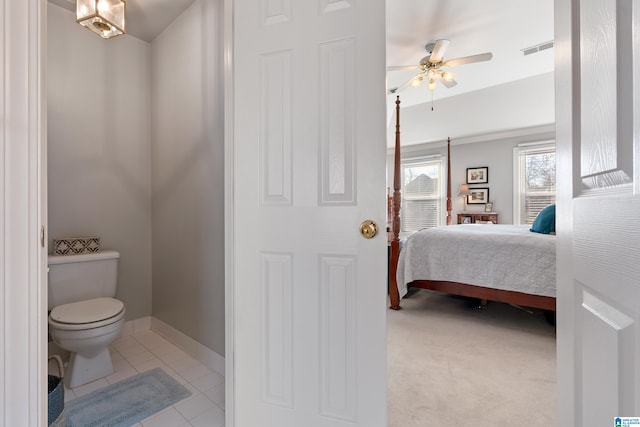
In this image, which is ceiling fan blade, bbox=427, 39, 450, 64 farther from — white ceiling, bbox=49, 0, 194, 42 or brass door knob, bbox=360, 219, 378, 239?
brass door knob, bbox=360, 219, 378, 239

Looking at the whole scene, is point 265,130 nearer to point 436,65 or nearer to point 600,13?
point 600,13

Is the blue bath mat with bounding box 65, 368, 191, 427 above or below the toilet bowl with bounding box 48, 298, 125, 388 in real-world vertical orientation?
below

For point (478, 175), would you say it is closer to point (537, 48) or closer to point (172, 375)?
point (537, 48)

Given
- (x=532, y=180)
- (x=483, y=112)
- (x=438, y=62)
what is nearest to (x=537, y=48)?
(x=438, y=62)

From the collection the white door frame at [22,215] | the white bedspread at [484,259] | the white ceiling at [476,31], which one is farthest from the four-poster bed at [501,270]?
the white door frame at [22,215]

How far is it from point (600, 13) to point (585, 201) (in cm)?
34

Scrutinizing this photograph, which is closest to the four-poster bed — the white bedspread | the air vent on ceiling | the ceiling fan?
the white bedspread

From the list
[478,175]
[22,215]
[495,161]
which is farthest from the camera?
[478,175]

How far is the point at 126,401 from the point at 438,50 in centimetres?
386

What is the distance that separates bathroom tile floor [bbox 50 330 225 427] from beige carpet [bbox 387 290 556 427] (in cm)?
96

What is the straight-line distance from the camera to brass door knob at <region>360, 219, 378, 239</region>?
1092 mm

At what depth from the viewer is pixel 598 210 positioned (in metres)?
0.51

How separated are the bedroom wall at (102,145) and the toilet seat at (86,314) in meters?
0.51

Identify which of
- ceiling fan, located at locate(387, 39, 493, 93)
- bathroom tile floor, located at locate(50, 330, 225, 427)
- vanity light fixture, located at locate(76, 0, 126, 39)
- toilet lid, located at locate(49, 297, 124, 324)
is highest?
ceiling fan, located at locate(387, 39, 493, 93)
